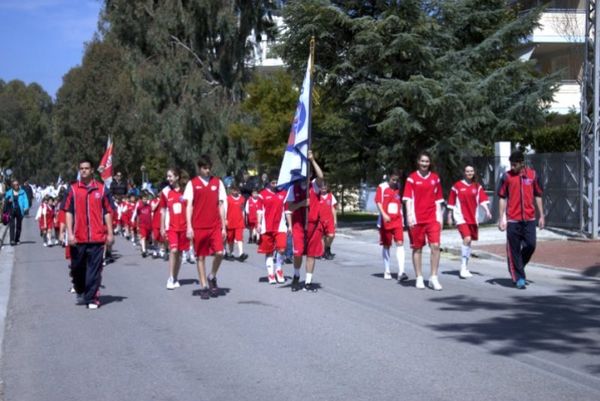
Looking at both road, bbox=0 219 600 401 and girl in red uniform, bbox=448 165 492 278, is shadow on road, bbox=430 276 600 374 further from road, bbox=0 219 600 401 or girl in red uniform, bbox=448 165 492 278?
girl in red uniform, bbox=448 165 492 278

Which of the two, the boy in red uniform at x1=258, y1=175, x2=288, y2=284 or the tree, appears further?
the tree

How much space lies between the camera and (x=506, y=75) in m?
25.9

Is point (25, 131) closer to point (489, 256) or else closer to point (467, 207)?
point (489, 256)

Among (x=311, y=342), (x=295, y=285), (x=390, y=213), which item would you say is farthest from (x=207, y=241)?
(x=390, y=213)

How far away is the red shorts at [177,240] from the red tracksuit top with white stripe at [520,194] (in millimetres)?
5085

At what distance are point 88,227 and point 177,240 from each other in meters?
2.67

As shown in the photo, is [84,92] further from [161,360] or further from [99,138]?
[161,360]

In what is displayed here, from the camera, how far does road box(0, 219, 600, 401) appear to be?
6527 mm

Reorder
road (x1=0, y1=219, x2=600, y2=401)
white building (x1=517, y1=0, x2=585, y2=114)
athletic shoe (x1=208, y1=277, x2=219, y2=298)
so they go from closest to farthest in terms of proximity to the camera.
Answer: road (x1=0, y1=219, x2=600, y2=401) < athletic shoe (x1=208, y1=277, x2=219, y2=298) < white building (x1=517, y1=0, x2=585, y2=114)

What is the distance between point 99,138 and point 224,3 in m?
29.1

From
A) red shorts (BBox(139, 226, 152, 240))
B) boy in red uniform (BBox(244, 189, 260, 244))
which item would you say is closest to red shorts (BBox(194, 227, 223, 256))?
red shorts (BBox(139, 226, 152, 240))

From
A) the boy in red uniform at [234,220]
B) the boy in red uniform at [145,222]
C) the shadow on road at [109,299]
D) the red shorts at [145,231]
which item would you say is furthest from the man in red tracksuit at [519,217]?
the red shorts at [145,231]

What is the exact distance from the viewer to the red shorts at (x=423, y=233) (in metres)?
11.9

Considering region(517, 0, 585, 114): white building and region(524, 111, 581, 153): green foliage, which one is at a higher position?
region(517, 0, 585, 114): white building
